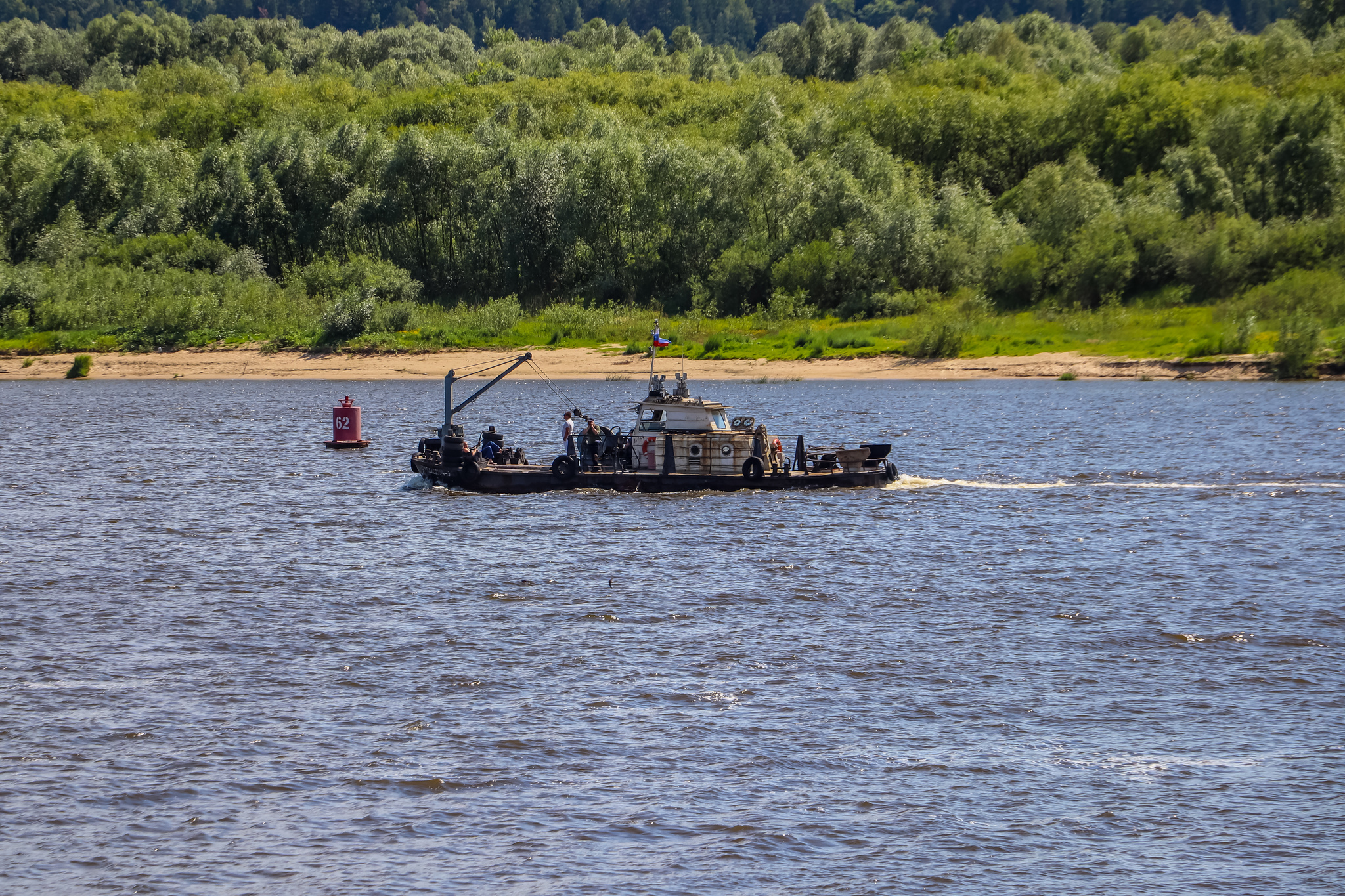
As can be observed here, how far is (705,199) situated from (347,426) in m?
56.9

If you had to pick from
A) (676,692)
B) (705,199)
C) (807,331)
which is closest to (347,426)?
(676,692)

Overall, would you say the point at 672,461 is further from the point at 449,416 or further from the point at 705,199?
the point at 705,199

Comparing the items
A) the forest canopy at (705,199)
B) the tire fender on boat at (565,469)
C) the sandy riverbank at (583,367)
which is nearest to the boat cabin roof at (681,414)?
the tire fender on boat at (565,469)

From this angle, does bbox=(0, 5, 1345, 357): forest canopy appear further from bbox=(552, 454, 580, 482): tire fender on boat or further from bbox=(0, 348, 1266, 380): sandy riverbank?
bbox=(552, 454, 580, 482): tire fender on boat

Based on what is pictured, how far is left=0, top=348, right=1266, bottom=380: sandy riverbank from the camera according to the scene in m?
84.6

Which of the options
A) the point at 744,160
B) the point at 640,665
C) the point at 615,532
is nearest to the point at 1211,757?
the point at 640,665

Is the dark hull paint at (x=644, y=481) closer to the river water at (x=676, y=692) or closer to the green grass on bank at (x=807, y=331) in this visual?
the river water at (x=676, y=692)

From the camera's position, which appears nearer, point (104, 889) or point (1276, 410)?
point (104, 889)

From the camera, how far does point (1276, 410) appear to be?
A: 222ft

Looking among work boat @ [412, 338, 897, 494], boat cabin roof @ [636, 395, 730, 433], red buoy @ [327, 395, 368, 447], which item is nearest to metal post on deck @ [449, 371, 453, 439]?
work boat @ [412, 338, 897, 494]

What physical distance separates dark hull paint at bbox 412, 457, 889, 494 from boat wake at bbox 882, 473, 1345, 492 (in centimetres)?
167

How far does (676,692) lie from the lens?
21.0 metres

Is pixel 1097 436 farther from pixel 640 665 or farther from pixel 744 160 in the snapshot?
pixel 744 160

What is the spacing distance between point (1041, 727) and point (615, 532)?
1827 centimetres
